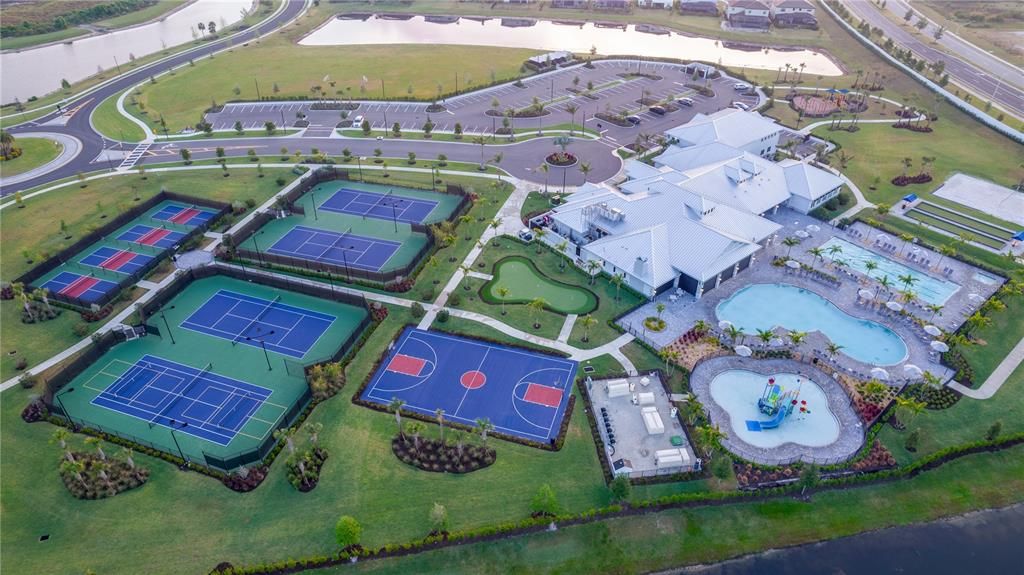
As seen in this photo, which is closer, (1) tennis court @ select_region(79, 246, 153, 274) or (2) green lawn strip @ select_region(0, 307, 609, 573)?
(2) green lawn strip @ select_region(0, 307, 609, 573)

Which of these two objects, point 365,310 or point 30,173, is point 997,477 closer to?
point 365,310

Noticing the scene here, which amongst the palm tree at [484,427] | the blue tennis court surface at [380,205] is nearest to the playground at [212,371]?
the palm tree at [484,427]

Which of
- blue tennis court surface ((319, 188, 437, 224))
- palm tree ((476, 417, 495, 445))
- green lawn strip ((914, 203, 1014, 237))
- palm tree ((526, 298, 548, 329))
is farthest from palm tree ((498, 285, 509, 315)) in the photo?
green lawn strip ((914, 203, 1014, 237))

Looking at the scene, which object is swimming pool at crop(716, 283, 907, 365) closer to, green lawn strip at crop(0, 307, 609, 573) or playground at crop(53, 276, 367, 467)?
green lawn strip at crop(0, 307, 609, 573)

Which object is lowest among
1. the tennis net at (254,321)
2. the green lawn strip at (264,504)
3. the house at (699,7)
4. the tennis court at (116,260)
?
the green lawn strip at (264,504)

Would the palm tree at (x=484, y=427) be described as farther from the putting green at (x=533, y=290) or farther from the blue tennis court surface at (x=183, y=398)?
the blue tennis court surface at (x=183, y=398)

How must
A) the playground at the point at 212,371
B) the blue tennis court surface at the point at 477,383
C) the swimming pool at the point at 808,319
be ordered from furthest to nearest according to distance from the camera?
the swimming pool at the point at 808,319 < the blue tennis court surface at the point at 477,383 < the playground at the point at 212,371

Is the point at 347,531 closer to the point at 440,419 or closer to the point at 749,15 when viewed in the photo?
the point at 440,419
